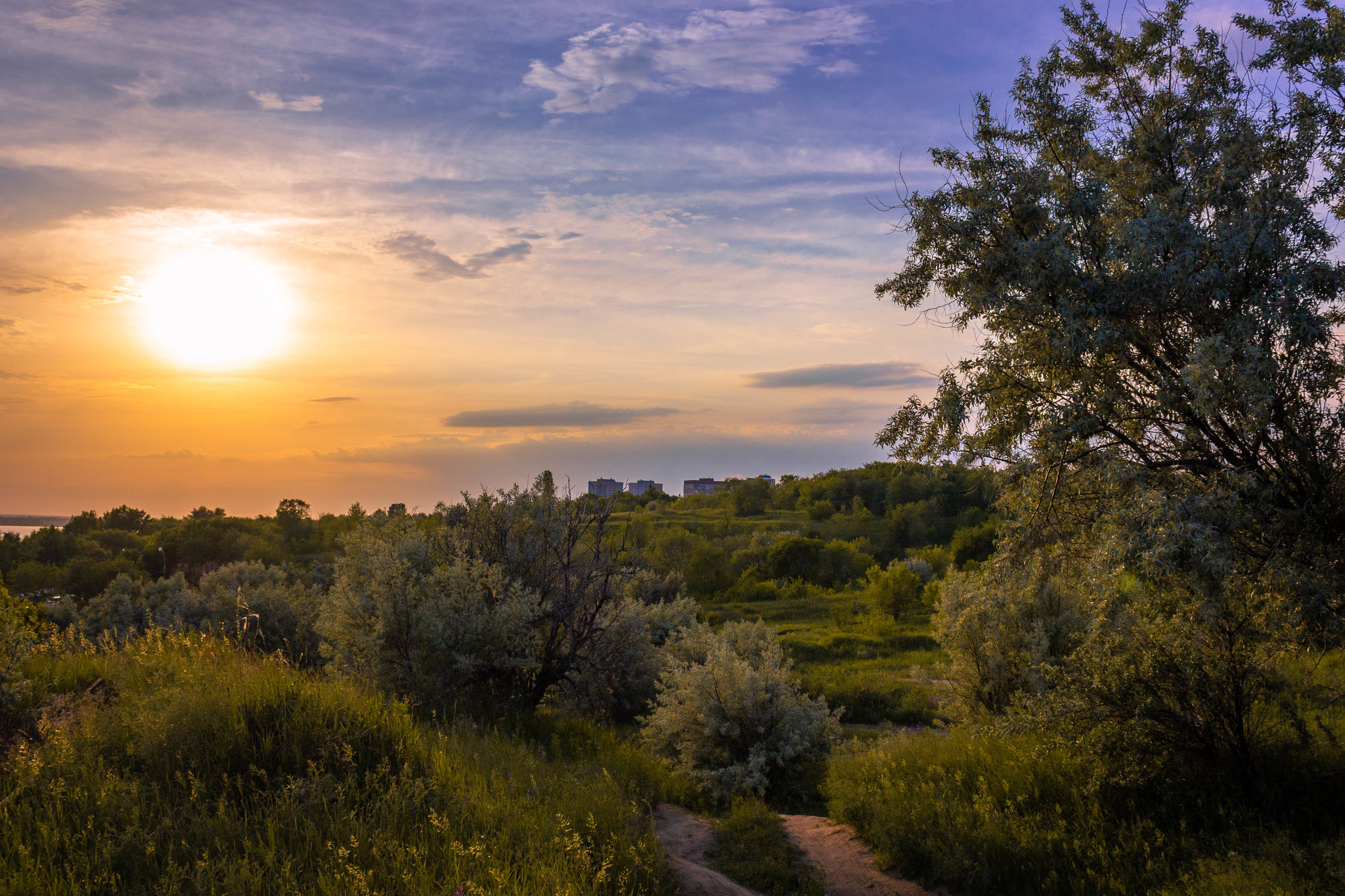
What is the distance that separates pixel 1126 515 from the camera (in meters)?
6.32

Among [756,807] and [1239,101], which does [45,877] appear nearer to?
[756,807]

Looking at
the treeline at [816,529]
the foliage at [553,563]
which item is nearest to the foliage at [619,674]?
the foliage at [553,563]

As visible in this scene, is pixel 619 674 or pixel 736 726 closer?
pixel 736 726

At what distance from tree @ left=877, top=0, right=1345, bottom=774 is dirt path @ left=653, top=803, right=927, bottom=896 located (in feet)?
9.08

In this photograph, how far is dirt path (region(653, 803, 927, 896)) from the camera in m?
6.03

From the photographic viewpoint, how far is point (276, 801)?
5.00m

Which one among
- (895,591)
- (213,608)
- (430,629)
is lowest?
(895,591)

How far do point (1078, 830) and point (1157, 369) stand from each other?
15.8 feet

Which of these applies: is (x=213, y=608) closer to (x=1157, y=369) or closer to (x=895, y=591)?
(x=1157, y=369)

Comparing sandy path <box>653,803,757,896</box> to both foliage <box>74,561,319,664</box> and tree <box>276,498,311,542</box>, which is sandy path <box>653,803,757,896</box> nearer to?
foliage <box>74,561,319,664</box>

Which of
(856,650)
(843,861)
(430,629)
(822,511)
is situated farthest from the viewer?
(822,511)

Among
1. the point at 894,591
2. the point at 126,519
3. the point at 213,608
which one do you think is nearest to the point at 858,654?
the point at 894,591

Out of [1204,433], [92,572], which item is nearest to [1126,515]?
[1204,433]

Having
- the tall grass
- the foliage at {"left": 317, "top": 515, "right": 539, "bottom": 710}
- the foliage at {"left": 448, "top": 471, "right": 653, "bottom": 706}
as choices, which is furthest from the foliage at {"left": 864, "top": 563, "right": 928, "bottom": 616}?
the foliage at {"left": 317, "top": 515, "right": 539, "bottom": 710}
